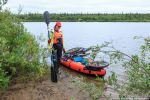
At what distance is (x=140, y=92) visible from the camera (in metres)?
8.45

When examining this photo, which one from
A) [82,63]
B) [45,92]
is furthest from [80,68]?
[45,92]

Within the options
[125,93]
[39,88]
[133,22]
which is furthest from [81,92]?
[133,22]

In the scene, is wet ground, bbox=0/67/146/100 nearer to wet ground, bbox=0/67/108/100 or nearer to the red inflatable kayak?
wet ground, bbox=0/67/108/100

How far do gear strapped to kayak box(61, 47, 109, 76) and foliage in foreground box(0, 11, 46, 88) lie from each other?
4055 millimetres

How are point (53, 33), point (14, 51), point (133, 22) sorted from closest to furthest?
point (14, 51) → point (53, 33) → point (133, 22)

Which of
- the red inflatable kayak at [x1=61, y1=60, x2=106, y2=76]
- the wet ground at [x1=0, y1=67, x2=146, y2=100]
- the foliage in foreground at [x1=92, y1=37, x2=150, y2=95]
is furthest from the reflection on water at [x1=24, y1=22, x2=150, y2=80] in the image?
the foliage in foreground at [x1=92, y1=37, x2=150, y2=95]

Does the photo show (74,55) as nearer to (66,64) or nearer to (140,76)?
(66,64)

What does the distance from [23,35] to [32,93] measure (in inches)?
65.0

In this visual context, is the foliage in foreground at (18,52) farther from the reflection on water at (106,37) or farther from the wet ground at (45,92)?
the reflection on water at (106,37)

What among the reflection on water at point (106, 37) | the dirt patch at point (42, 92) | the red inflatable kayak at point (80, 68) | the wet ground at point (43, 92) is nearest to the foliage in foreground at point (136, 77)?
the wet ground at point (43, 92)

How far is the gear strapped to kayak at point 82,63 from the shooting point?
54.9ft

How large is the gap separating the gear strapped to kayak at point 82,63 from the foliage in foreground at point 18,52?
4055mm

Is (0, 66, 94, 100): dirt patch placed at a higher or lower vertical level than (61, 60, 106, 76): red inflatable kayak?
higher

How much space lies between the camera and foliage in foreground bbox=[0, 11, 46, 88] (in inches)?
438
